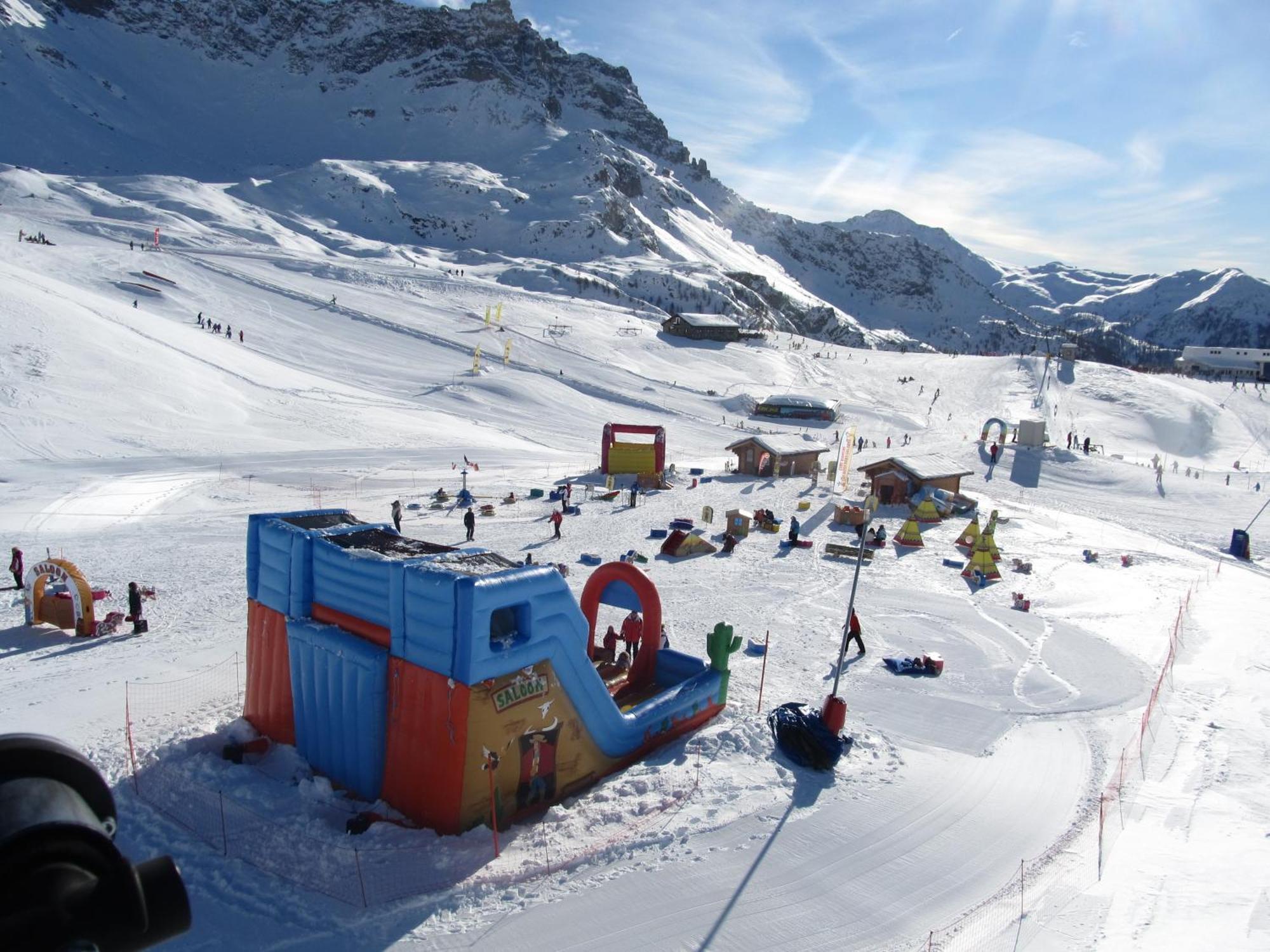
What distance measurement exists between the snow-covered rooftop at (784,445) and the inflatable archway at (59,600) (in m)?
26.3

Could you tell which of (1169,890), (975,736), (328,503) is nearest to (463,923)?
(1169,890)

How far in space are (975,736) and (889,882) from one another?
4269 mm

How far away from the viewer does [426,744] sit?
Answer: 328 inches

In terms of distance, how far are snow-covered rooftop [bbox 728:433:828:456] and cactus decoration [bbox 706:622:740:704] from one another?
936 inches

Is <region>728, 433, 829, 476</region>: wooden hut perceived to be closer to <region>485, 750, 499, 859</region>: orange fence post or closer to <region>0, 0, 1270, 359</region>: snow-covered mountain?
<region>485, 750, 499, 859</region>: orange fence post

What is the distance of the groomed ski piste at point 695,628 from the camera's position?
7.48 m

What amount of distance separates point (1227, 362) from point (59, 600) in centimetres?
12419

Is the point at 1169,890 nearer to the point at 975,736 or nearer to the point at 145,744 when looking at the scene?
the point at 975,736

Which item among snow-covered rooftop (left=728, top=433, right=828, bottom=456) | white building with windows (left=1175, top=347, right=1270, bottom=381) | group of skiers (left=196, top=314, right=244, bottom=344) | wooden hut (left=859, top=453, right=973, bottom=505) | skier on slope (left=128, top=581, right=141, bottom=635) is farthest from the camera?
white building with windows (left=1175, top=347, right=1270, bottom=381)

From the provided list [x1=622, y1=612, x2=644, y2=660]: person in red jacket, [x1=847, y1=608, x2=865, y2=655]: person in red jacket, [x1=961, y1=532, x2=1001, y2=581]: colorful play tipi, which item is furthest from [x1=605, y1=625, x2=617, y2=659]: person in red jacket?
[x1=961, y1=532, x2=1001, y2=581]: colorful play tipi

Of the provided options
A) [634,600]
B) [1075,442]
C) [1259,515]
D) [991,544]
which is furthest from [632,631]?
[1075,442]

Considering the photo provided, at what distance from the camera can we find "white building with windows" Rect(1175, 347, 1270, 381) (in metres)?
87.9

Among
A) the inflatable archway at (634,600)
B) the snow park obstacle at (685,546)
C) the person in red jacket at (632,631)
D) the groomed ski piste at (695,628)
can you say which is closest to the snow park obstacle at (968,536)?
the groomed ski piste at (695,628)

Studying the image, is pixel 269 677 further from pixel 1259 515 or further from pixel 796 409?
pixel 796 409
